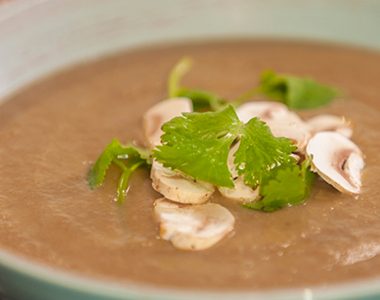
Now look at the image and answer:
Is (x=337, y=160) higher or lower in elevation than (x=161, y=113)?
lower

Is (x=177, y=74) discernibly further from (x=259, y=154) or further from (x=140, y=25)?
(x=259, y=154)

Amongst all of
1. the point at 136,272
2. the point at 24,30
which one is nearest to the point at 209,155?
the point at 136,272

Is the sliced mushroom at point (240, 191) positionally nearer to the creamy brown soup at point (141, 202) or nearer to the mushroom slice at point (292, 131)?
the creamy brown soup at point (141, 202)

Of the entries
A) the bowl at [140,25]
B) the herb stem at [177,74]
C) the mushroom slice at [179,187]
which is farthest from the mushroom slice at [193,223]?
the bowl at [140,25]

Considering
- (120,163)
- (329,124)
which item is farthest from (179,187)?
(329,124)

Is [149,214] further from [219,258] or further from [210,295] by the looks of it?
[210,295]

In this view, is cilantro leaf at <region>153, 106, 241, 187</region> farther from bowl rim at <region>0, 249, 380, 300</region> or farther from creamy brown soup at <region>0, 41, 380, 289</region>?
bowl rim at <region>0, 249, 380, 300</region>

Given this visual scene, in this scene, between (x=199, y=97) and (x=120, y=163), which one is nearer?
(x=120, y=163)
